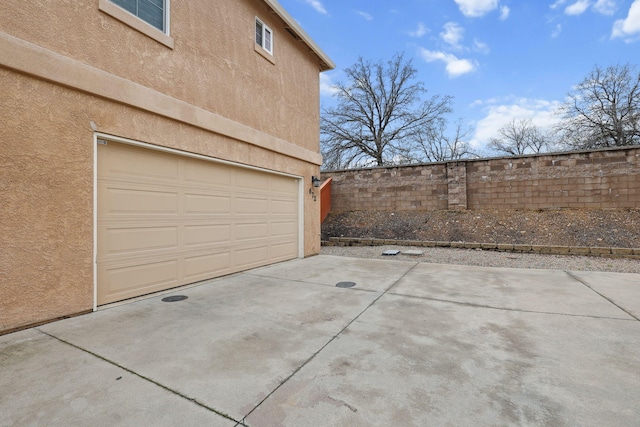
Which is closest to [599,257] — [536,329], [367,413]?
[536,329]

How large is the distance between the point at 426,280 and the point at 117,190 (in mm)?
4803

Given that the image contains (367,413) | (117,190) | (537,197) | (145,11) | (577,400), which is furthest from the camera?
(537,197)

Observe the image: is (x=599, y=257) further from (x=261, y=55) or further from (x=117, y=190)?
(x=117, y=190)

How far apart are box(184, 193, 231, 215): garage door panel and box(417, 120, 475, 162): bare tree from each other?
19.5 metres

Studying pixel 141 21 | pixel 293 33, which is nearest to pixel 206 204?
pixel 141 21

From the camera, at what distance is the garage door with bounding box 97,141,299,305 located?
3.60 metres

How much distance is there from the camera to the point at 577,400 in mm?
1728

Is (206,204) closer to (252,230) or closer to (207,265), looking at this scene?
(207,265)

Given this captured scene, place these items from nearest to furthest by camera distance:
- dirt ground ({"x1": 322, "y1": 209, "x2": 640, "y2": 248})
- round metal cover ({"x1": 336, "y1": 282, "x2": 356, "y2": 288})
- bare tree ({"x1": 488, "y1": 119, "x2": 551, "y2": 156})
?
1. round metal cover ({"x1": 336, "y1": 282, "x2": 356, "y2": 288})
2. dirt ground ({"x1": 322, "y1": 209, "x2": 640, "y2": 248})
3. bare tree ({"x1": 488, "y1": 119, "x2": 551, "y2": 156})

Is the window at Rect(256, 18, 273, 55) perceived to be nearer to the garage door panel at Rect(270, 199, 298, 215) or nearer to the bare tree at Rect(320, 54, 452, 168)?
the garage door panel at Rect(270, 199, 298, 215)

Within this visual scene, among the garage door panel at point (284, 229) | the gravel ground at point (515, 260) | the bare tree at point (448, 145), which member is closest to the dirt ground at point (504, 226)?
the gravel ground at point (515, 260)

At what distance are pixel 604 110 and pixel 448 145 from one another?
30.1ft

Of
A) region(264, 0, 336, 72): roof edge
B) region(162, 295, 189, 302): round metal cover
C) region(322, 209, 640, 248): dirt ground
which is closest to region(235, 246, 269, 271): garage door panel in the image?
region(162, 295, 189, 302): round metal cover

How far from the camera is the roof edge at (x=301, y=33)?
586 cm
